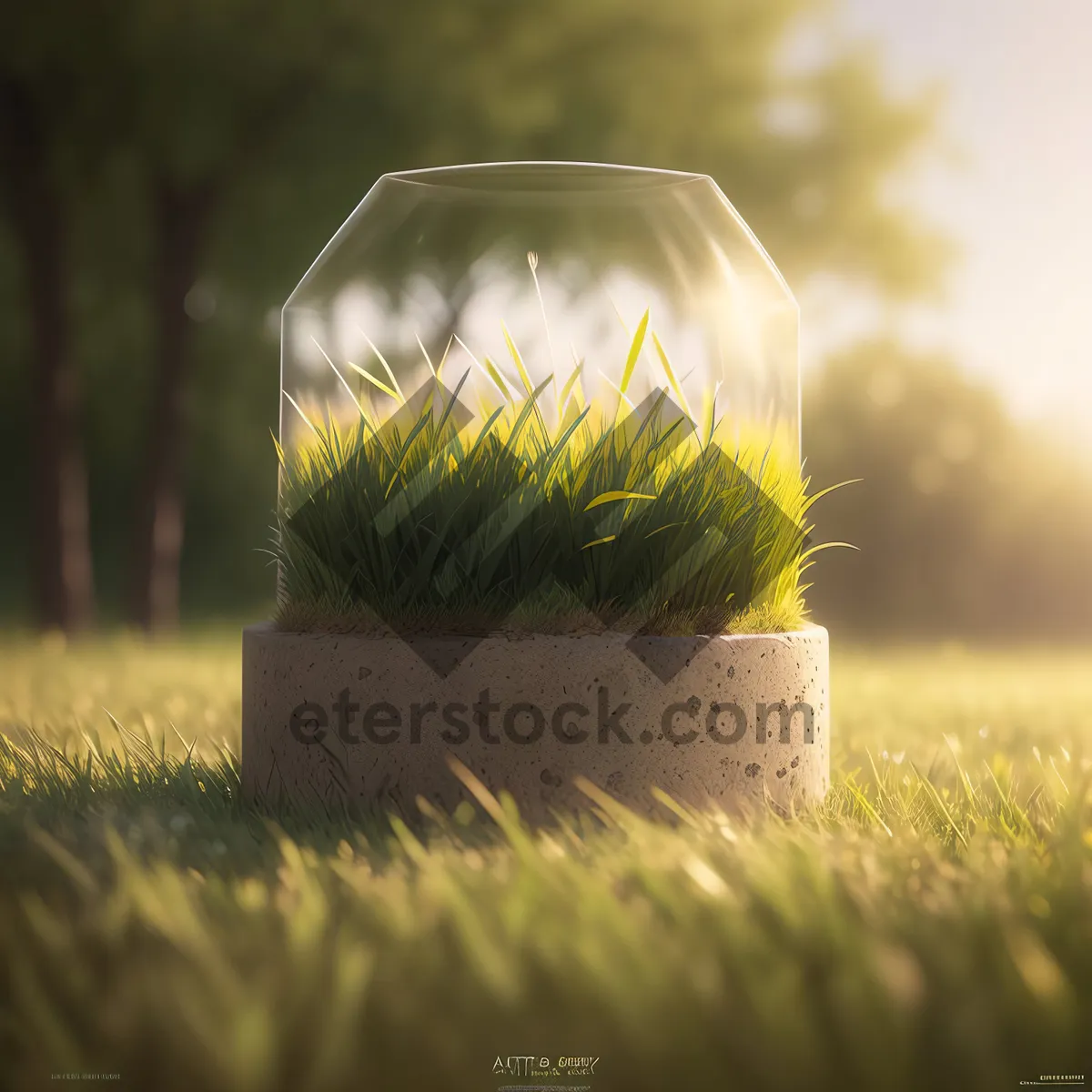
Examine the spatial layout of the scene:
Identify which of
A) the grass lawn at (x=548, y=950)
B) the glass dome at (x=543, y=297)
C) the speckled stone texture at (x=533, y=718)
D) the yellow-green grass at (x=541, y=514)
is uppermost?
the glass dome at (x=543, y=297)

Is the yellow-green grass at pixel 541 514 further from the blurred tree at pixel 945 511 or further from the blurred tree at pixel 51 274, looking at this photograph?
the blurred tree at pixel 945 511

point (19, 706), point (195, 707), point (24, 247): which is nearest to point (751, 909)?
point (195, 707)

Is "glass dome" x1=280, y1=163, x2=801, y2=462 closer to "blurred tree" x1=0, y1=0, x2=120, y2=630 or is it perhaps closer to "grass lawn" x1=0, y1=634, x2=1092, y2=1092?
"grass lawn" x1=0, y1=634, x2=1092, y2=1092

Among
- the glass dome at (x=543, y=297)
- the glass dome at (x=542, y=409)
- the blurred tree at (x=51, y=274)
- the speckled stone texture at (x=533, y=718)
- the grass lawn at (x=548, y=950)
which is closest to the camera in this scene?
the grass lawn at (x=548, y=950)

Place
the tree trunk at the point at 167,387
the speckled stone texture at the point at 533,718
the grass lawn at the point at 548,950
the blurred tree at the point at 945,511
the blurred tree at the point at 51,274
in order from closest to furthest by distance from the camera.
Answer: the grass lawn at the point at 548,950
the speckled stone texture at the point at 533,718
the blurred tree at the point at 51,274
the tree trunk at the point at 167,387
the blurred tree at the point at 945,511

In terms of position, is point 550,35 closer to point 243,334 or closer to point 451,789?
point 243,334

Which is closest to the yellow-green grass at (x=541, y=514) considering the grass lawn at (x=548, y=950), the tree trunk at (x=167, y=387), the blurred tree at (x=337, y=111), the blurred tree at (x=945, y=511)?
the grass lawn at (x=548, y=950)

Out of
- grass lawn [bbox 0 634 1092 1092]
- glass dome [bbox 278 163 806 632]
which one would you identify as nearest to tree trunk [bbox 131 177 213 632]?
glass dome [bbox 278 163 806 632]
